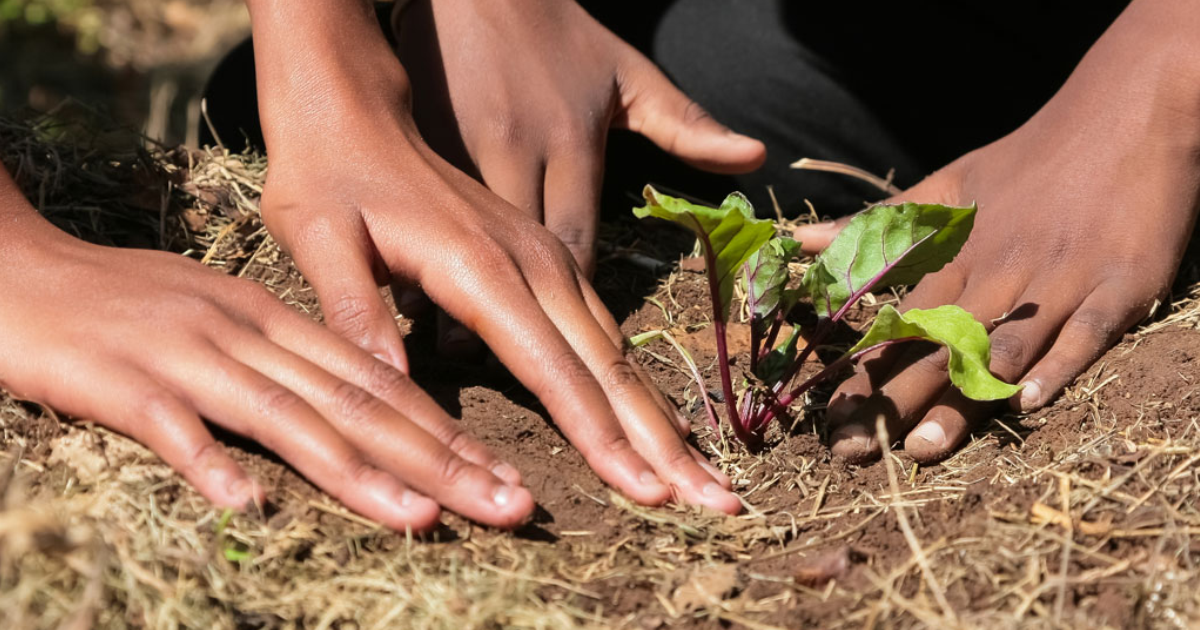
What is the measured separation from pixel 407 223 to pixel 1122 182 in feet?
4.66

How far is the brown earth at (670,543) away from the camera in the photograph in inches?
52.4

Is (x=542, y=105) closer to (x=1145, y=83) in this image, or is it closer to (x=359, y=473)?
(x=359, y=473)

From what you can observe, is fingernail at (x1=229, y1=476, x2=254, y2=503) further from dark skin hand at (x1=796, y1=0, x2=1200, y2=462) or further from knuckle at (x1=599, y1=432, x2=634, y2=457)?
dark skin hand at (x1=796, y1=0, x2=1200, y2=462)

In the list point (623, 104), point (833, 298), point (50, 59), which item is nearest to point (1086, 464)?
point (833, 298)

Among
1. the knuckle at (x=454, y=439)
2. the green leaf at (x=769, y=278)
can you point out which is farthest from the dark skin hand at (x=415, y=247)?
the green leaf at (x=769, y=278)

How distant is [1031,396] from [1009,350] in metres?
0.09

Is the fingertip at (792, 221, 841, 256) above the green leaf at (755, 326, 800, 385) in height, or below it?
below

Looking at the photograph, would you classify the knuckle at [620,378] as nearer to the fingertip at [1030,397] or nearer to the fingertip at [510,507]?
the fingertip at [510,507]

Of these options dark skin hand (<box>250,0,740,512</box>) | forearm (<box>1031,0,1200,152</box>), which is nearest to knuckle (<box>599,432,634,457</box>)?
dark skin hand (<box>250,0,740,512</box>)

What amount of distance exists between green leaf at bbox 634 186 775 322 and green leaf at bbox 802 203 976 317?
0.15m

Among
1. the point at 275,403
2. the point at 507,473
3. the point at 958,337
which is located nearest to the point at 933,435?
the point at 958,337

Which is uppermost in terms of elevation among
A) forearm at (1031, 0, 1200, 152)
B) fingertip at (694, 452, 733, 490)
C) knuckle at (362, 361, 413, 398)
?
forearm at (1031, 0, 1200, 152)

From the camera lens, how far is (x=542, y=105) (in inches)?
91.4

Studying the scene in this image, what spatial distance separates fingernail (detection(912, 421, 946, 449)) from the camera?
1.79 m
